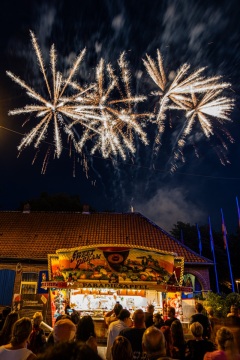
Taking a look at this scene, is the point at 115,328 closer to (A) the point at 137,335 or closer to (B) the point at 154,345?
(A) the point at 137,335

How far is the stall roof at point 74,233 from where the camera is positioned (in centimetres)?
1900

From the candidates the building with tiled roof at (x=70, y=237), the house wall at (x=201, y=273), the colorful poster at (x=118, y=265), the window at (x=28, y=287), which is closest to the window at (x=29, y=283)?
the window at (x=28, y=287)

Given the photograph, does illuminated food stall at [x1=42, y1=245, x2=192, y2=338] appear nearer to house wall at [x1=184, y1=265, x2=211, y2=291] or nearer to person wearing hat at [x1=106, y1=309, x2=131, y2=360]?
house wall at [x1=184, y1=265, x2=211, y2=291]

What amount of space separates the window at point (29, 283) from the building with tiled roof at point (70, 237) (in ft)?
0.64

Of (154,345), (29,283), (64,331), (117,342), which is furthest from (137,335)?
(29,283)

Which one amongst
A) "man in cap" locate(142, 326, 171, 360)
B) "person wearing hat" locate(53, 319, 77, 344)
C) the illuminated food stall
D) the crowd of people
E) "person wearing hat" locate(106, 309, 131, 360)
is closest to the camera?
the crowd of people

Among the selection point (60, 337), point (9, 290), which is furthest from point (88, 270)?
point (60, 337)

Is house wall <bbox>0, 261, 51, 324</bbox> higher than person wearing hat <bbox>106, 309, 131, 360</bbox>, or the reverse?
house wall <bbox>0, 261, 51, 324</bbox>

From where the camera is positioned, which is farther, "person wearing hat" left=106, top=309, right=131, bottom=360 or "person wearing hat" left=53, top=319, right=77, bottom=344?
"person wearing hat" left=106, top=309, right=131, bottom=360

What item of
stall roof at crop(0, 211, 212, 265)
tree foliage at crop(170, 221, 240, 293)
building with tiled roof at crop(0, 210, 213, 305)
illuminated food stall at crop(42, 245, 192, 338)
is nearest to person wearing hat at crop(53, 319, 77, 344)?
illuminated food stall at crop(42, 245, 192, 338)

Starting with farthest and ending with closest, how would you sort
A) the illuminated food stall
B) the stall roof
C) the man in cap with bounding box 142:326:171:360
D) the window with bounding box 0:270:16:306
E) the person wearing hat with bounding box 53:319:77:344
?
the stall roof → the window with bounding box 0:270:16:306 → the illuminated food stall → the person wearing hat with bounding box 53:319:77:344 → the man in cap with bounding box 142:326:171:360

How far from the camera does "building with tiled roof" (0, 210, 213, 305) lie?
18203 millimetres

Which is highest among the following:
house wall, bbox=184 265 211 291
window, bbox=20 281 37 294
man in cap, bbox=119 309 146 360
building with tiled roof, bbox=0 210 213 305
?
building with tiled roof, bbox=0 210 213 305

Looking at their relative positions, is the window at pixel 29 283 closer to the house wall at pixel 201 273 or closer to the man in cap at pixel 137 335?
the house wall at pixel 201 273
